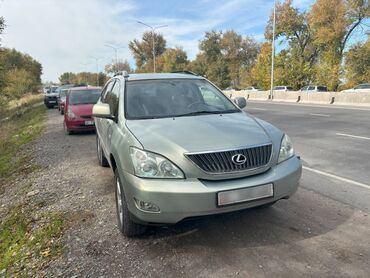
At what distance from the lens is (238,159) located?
3352 mm

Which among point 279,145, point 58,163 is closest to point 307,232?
point 279,145

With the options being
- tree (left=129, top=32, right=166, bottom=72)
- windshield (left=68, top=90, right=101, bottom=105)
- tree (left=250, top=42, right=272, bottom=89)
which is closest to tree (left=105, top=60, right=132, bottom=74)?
tree (left=129, top=32, right=166, bottom=72)

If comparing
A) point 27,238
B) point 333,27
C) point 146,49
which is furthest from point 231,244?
point 146,49

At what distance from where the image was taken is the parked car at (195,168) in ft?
A: 10.6

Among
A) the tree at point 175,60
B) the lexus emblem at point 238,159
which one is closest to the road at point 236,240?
the lexus emblem at point 238,159

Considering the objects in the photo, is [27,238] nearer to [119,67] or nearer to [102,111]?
[102,111]

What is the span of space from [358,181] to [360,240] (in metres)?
2.25

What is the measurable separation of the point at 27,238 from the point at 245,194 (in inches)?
109

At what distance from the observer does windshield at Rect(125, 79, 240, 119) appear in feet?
14.5

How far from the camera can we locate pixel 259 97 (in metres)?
38.5

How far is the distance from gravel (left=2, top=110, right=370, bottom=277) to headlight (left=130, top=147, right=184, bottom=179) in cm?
82

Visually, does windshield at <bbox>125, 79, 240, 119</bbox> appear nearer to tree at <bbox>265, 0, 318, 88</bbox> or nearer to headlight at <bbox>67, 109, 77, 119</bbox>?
headlight at <bbox>67, 109, 77, 119</bbox>

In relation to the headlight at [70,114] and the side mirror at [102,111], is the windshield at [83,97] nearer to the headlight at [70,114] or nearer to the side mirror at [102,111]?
the headlight at [70,114]

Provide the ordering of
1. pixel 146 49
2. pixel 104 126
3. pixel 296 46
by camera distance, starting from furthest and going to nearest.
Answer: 1. pixel 146 49
2. pixel 296 46
3. pixel 104 126
